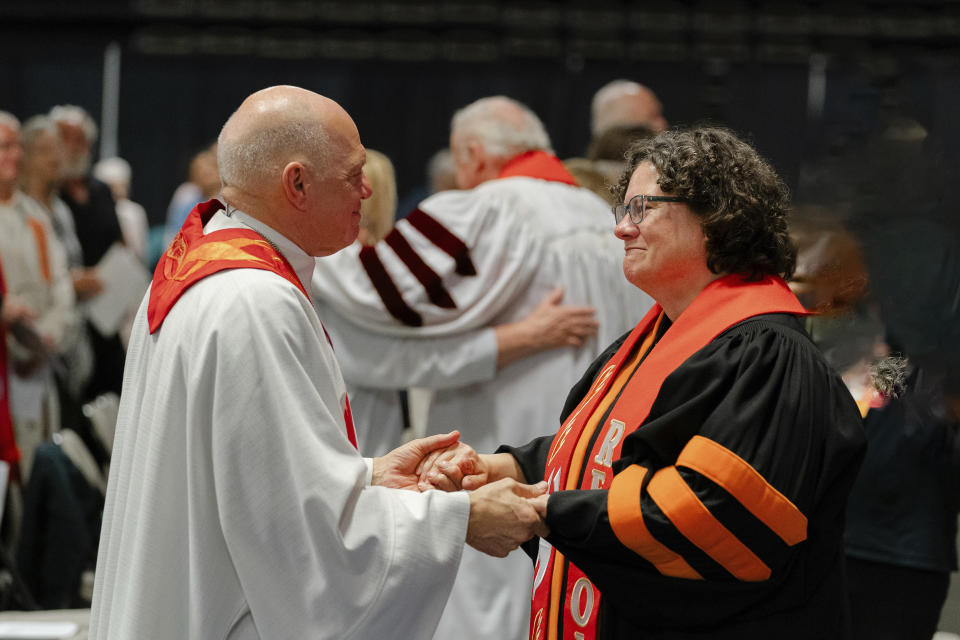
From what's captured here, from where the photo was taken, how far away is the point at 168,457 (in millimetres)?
2090

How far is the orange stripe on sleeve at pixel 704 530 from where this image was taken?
6.73 feet

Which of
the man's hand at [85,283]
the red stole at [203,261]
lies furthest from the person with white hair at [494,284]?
the man's hand at [85,283]

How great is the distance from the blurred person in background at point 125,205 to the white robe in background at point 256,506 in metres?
6.59

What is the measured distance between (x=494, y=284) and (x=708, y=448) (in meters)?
2.28

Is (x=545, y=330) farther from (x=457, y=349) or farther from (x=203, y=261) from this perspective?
(x=203, y=261)

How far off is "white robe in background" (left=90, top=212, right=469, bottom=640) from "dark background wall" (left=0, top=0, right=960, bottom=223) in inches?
274

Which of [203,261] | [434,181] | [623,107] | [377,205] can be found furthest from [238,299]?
[434,181]

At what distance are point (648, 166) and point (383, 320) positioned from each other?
1984 mm

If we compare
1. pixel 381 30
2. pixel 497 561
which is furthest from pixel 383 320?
pixel 381 30

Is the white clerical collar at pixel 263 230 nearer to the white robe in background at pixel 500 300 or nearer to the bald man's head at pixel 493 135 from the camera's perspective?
the white robe in background at pixel 500 300

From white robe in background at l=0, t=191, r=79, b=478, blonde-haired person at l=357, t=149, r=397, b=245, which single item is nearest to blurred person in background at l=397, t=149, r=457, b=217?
white robe in background at l=0, t=191, r=79, b=478

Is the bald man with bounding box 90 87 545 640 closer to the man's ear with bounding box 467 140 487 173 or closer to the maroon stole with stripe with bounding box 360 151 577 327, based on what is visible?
the maroon stole with stripe with bounding box 360 151 577 327

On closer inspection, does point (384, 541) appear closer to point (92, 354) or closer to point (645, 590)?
point (645, 590)

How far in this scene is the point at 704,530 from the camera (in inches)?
80.9
